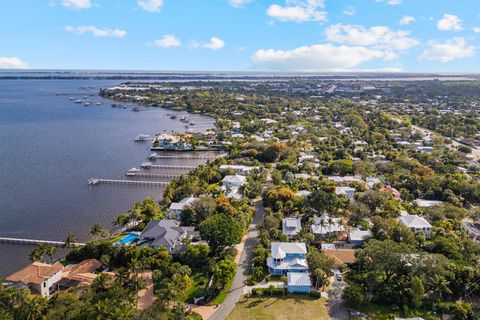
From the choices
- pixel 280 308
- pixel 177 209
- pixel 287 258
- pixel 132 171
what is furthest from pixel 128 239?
pixel 132 171

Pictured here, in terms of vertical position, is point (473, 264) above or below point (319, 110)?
below

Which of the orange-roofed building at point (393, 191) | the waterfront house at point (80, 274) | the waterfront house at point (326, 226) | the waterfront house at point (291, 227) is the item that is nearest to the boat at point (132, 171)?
the waterfront house at point (80, 274)

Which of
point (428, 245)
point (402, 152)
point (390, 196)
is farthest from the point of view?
point (402, 152)

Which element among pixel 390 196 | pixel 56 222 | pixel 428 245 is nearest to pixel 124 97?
pixel 56 222

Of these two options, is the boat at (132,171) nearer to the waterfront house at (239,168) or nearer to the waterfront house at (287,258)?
the waterfront house at (239,168)

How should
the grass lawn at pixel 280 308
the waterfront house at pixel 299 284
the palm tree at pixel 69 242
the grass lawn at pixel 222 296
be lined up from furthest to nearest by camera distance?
the palm tree at pixel 69 242 < the waterfront house at pixel 299 284 < the grass lawn at pixel 222 296 < the grass lawn at pixel 280 308

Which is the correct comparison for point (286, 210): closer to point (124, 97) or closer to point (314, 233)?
point (314, 233)

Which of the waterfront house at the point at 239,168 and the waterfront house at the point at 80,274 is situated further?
the waterfront house at the point at 239,168
